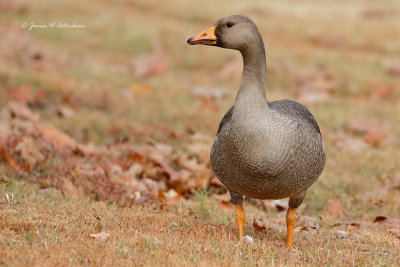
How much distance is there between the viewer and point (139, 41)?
65.9 ft

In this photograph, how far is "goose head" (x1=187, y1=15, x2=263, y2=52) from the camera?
553 centimetres

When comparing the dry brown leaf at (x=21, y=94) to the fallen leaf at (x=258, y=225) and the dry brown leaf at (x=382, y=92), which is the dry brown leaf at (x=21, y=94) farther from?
the dry brown leaf at (x=382, y=92)

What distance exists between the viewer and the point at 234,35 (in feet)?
18.1

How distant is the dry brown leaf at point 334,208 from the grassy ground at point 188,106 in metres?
0.08

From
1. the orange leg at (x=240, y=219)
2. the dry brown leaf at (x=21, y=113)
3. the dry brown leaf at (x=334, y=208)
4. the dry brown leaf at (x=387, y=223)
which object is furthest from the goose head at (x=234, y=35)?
the dry brown leaf at (x=21, y=113)

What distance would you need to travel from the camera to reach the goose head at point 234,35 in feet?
18.1

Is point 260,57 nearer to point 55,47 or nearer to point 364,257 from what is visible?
point 364,257

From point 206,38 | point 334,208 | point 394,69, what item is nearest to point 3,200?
point 206,38

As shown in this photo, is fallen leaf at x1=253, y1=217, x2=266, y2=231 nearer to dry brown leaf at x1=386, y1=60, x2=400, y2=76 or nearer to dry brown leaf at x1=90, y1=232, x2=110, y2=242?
dry brown leaf at x1=90, y1=232, x2=110, y2=242

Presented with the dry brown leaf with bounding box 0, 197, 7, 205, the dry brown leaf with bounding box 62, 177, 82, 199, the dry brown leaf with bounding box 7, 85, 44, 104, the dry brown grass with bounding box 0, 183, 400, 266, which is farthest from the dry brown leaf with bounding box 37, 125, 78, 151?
the dry brown leaf with bounding box 0, 197, 7, 205

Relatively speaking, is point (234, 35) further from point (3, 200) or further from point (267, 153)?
point (3, 200)

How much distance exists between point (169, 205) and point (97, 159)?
1.88 m

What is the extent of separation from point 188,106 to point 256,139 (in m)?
8.34

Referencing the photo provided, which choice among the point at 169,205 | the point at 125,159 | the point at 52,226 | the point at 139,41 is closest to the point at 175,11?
the point at 139,41
